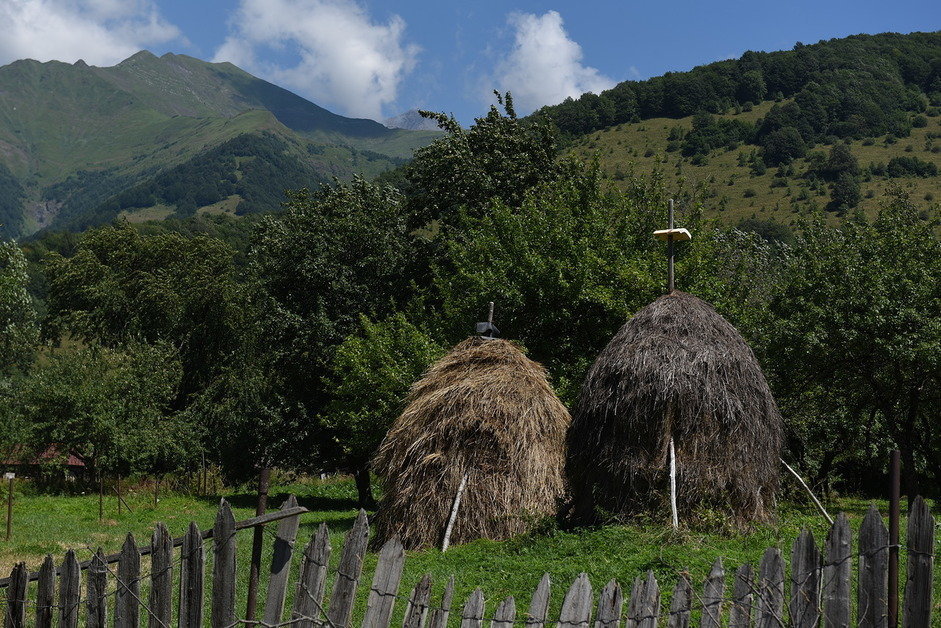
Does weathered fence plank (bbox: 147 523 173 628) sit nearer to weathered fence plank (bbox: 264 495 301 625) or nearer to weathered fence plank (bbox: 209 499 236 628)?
weathered fence plank (bbox: 209 499 236 628)

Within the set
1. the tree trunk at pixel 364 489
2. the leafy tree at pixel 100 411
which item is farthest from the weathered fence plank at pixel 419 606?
the leafy tree at pixel 100 411

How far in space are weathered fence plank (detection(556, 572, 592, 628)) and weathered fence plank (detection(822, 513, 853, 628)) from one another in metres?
1.34

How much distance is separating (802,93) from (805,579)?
120744 mm

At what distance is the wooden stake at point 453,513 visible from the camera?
540 inches

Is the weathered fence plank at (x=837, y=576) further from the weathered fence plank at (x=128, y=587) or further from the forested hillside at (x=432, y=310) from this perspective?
the forested hillside at (x=432, y=310)

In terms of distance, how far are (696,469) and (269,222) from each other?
24893 millimetres

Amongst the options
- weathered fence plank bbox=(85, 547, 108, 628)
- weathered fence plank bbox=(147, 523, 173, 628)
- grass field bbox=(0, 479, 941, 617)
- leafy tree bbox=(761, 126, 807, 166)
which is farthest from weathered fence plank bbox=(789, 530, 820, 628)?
leafy tree bbox=(761, 126, 807, 166)

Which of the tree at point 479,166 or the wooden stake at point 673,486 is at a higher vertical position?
the tree at point 479,166

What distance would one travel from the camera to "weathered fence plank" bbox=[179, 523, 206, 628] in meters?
5.09

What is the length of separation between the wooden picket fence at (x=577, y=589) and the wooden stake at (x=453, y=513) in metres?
8.74

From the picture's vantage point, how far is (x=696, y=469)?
1191 centimetres

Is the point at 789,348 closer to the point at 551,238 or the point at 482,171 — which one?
the point at 551,238

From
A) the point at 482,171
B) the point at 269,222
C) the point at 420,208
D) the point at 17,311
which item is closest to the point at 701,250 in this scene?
the point at 482,171

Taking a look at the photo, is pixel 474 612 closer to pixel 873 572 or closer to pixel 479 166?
pixel 873 572
